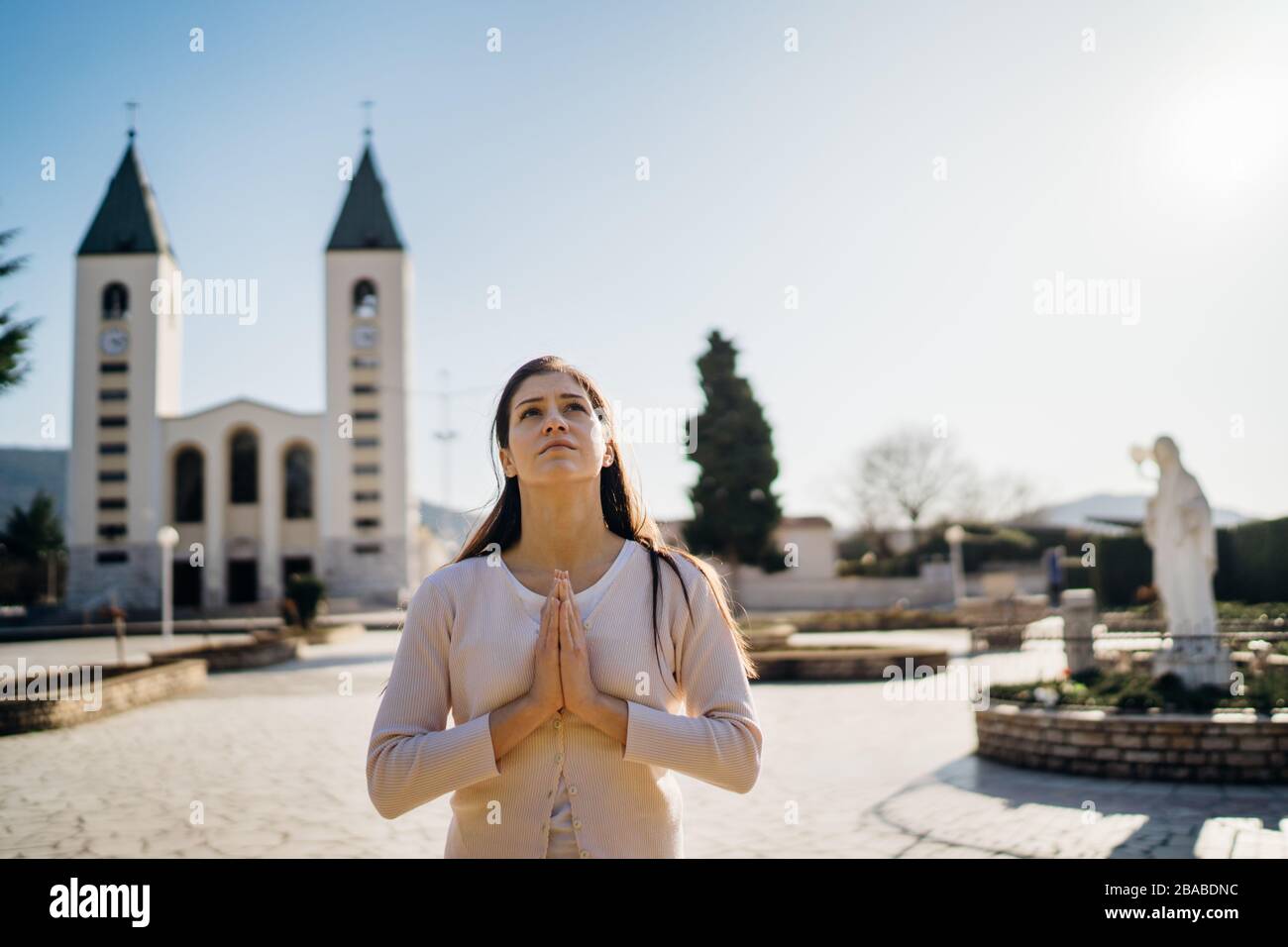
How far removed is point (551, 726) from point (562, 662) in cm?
21

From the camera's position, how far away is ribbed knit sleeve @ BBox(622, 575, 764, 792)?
1.82 meters

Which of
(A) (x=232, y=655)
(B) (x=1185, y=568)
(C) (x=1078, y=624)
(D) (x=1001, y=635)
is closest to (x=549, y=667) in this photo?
(B) (x=1185, y=568)

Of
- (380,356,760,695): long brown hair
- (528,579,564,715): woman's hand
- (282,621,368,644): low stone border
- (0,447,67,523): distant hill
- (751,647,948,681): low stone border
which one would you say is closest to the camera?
(528,579,564,715): woman's hand

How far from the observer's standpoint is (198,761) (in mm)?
8906

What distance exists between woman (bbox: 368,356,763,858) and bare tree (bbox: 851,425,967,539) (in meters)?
53.4

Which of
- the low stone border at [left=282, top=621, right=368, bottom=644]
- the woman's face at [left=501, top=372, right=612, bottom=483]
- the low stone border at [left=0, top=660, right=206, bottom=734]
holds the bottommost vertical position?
the low stone border at [left=282, top=621, right=368, bottom=644]

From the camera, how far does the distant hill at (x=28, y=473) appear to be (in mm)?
94688

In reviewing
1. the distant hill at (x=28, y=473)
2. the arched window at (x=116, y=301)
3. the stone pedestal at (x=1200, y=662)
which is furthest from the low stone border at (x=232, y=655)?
the distant hill at (x=28, y=473)

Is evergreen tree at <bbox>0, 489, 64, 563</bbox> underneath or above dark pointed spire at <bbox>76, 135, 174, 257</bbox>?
underneath

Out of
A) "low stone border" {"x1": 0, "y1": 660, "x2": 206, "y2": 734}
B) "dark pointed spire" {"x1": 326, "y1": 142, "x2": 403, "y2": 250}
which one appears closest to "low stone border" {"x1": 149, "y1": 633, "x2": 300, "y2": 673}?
"low stone border" {"x1": 0, "y1": 660, "x2": 206, "y2": 734}

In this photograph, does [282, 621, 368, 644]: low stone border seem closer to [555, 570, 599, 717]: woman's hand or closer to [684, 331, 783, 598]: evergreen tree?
[684, 331, 783, 598]: evergreen tree

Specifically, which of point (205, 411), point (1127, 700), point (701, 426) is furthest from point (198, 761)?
point (205, 411)
